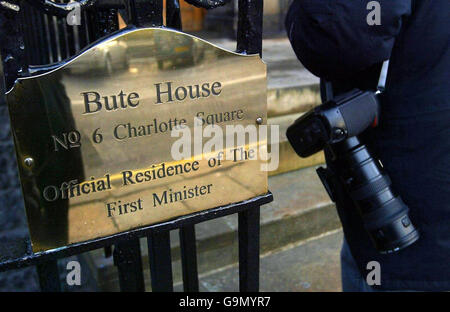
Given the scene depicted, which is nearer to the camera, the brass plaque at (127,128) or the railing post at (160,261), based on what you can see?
Result: the brass plaque at (127,128)

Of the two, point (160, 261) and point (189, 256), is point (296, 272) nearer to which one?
point (189, 256)

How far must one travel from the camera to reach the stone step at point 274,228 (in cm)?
217

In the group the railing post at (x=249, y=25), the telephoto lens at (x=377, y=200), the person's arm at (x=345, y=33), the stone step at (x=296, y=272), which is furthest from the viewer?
the stone step at (x=296, y=272)

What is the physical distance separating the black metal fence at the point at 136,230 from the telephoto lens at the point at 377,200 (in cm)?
31

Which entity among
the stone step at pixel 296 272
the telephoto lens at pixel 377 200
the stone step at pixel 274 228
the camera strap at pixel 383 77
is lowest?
the stone step at pixel 296 272

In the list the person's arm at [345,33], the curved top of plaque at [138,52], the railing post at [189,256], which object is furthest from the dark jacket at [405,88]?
the railing post at [189,256]

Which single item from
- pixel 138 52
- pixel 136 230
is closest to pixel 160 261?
pixel 136 230

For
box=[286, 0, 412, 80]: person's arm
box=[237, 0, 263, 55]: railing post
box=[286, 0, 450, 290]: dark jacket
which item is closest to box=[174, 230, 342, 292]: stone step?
box=[286, 0, 450, 290]: dark jacket

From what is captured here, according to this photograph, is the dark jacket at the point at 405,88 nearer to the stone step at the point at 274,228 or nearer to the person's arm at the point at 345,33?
the person's arm at the point at 345,33

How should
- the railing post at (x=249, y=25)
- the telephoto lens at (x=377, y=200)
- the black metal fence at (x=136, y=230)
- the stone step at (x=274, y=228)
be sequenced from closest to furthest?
the black metal fence at (x=136, y=230) < the railing post at (x=249, y=25) < the telephoto lens at (x=377, y=200) < the stone step at (x=274, y=228)

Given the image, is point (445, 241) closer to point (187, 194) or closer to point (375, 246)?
point (375, 246)

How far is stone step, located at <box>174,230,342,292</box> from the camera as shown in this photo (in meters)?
2.34

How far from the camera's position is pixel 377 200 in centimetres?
129
